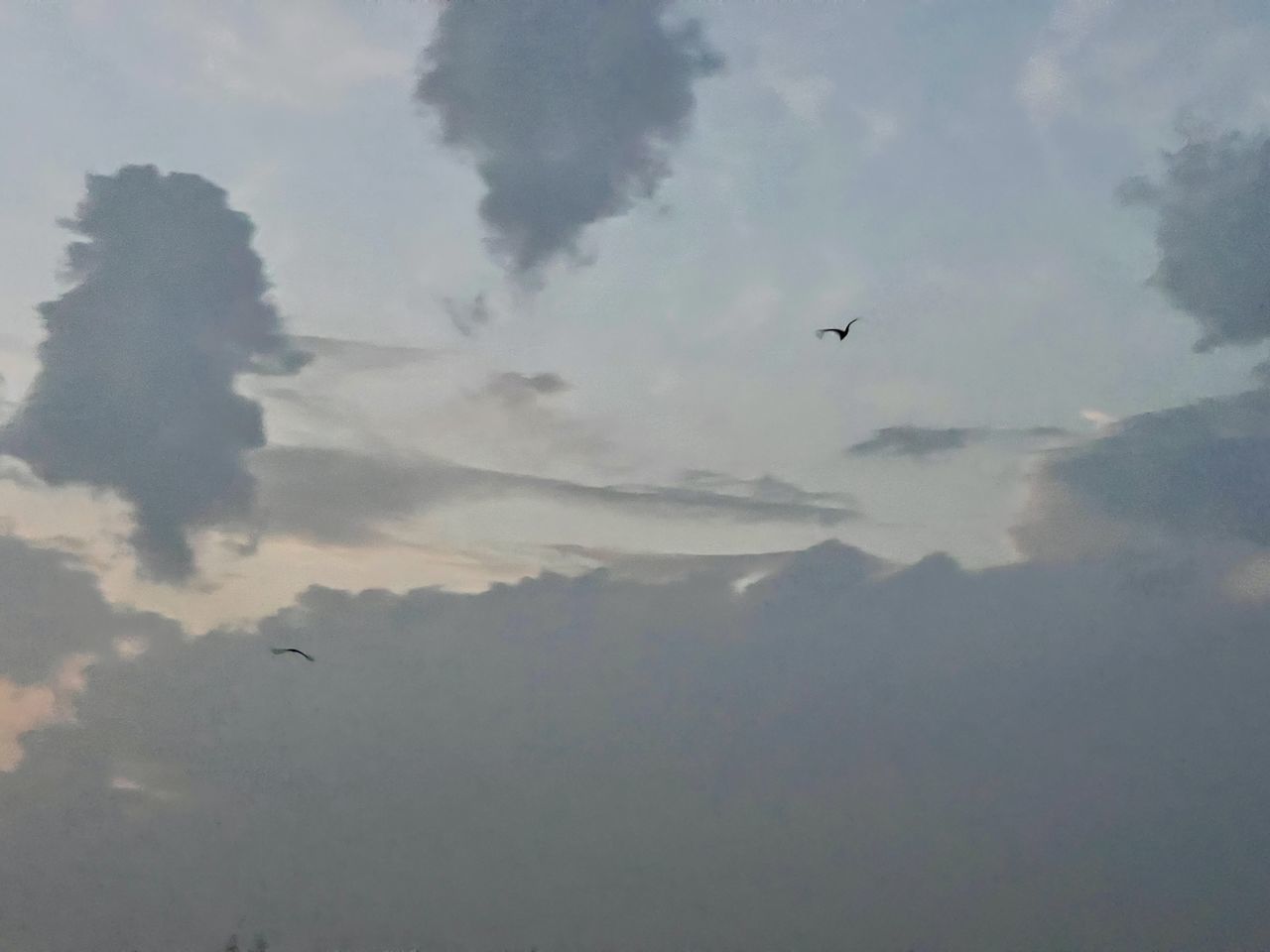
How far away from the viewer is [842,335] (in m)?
118
